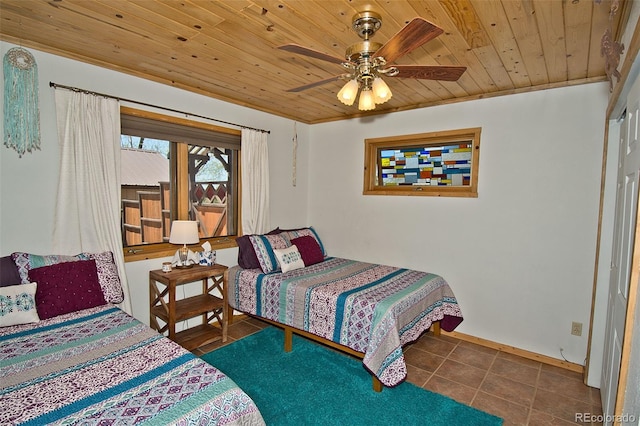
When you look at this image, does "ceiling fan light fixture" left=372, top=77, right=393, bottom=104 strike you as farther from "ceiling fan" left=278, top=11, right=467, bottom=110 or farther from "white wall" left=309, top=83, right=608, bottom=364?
"white wall" left=309, top=83, right=608, bottom=364

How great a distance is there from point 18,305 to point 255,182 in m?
2.36

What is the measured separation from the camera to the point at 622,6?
1.64m

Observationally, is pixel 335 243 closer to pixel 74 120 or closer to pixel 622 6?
pixel 74 120

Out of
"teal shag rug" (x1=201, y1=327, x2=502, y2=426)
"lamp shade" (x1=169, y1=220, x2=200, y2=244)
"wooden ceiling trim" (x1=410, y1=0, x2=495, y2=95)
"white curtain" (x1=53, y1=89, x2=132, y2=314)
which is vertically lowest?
"teal shag rug" (x1=201, y1=327, x2=502, y2=426)

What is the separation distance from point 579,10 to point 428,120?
189 cm

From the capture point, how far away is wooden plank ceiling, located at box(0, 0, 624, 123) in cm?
176

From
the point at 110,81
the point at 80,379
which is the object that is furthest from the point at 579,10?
the point at 110,81

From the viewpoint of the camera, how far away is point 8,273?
2.09 m

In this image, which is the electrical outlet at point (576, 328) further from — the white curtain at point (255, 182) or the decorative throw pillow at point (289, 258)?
the white curtain at point (255, 182)

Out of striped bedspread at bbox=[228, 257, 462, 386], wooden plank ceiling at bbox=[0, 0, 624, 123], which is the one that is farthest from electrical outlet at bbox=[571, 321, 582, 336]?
wooden plank ceiling at bbox=[0, 0, 624, 123]

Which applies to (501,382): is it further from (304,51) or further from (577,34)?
(304,51)

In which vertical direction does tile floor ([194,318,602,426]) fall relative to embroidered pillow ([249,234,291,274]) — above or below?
below

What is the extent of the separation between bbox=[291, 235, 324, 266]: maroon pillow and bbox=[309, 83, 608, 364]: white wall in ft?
2.61

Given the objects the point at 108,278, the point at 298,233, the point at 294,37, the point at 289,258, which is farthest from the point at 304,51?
the point at 298,233
